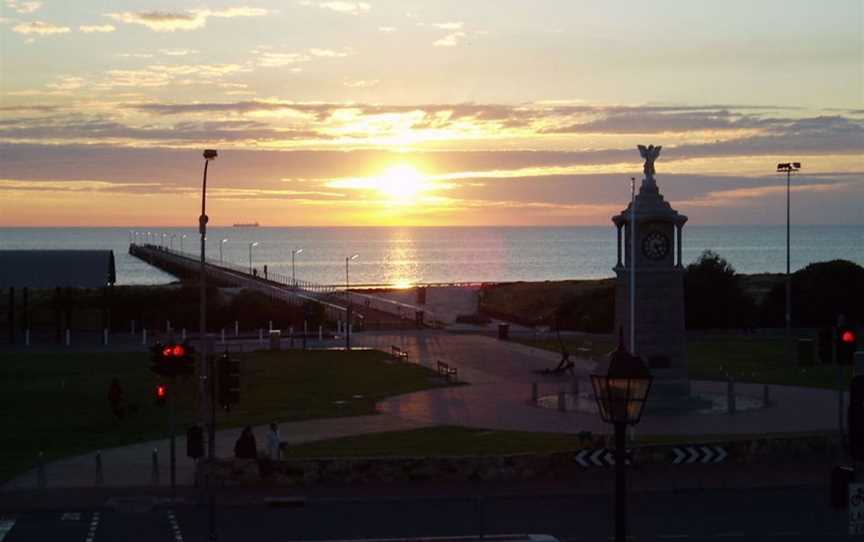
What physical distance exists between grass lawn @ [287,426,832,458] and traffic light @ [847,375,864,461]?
14.4 meters

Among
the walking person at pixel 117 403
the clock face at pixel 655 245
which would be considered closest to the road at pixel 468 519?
the walking person at pixel 117 403

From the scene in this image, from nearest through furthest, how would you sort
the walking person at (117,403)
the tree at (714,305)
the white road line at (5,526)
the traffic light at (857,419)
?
the traffic light at (857,419) → the white road line at (5,526) → the walking person at (117,403) → the tree at (714,305)

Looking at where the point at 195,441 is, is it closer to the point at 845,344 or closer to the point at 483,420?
the point at 845,344

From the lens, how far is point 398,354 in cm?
5562

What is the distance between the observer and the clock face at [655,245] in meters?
38.1

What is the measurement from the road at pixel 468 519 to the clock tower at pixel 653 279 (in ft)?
41.6

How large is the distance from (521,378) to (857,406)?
109ft

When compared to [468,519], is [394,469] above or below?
above

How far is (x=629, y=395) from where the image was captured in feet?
50.5

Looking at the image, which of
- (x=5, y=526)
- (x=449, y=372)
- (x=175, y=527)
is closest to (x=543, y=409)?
(x=449, y=372)

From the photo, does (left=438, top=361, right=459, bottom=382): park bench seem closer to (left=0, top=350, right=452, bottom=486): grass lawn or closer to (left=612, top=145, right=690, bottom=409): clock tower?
(left=0, top=350, right=452, bottom=486): grass lawn

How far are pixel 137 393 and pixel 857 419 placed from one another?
106 ft

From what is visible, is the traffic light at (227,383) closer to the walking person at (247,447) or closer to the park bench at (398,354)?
the walking person at (247,447)

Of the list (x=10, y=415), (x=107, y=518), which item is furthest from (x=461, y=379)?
(x=107, y=518)
